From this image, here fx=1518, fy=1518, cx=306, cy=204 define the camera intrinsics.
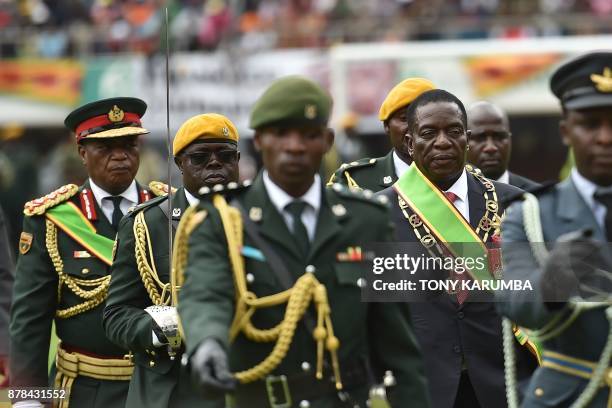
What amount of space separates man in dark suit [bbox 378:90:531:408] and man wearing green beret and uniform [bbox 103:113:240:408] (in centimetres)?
100

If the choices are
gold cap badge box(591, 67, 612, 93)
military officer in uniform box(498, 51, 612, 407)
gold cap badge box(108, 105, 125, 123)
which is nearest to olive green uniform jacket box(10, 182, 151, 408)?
gold cap badge box(108, 105, 125, 123)

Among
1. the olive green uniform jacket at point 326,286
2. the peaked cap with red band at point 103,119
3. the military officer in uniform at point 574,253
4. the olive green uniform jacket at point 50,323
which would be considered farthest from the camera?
the peaked cap with red band at point 103,119

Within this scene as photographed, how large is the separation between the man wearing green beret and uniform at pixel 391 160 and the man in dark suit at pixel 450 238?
42.0 inches

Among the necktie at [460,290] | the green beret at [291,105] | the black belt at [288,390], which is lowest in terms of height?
the black belt at [288,390]

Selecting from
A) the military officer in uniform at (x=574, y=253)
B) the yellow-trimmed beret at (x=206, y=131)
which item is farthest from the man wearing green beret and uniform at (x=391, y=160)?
the military officer in uniform at (x=574, y=253)

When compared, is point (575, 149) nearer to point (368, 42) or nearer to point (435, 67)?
point (435, 67)

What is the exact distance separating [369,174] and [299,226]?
352 cm

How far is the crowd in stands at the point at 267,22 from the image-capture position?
2677 centimetres

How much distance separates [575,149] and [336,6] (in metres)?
22.8

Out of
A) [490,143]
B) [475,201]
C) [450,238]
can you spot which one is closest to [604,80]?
[450,238]

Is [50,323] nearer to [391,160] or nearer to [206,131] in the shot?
[206,131]

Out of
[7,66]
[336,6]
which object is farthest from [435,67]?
[7,66]

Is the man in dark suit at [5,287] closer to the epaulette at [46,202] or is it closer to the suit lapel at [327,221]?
the epaulette at [46,202]

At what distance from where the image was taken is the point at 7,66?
→ 2895 cm
